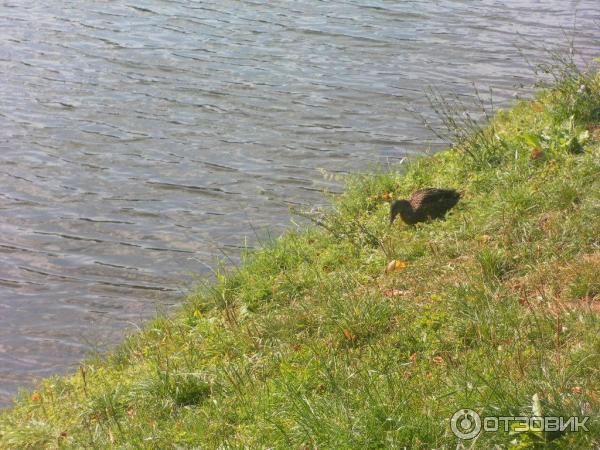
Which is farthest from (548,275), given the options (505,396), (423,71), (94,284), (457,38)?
(457,38)

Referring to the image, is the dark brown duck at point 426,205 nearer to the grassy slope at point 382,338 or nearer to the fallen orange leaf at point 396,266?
the grassy slope at point 382,338

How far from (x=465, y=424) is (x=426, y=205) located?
3664mm

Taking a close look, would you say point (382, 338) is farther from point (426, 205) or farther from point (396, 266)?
point (426, 205)

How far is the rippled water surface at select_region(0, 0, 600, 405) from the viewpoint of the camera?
8.32 m

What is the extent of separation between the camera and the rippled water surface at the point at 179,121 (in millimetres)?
8320

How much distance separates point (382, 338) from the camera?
5453 mm

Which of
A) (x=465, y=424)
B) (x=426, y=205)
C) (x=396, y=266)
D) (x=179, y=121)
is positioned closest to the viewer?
(x=465, y=424)

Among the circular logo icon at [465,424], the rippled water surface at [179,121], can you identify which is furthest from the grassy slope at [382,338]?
A: the rippled water surface at [179,121]

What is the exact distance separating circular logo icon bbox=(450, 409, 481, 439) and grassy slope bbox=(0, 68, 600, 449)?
0.05m

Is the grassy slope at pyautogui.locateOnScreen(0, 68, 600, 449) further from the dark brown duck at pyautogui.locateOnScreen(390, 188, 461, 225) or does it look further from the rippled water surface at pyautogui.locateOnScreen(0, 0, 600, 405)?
the rippled water surface at pyautogui.locateOnScreen(0, 0, 600, 405)

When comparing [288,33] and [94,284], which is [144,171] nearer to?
[94,284]

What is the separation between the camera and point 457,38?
15641mm

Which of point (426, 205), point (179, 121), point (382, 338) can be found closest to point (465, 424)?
point (382, 338)

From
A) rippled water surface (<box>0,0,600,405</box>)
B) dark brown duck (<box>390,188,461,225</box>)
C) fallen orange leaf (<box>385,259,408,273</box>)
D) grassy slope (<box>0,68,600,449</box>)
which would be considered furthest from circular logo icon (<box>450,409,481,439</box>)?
rippled water surface (<box>0,0,600,405</box>)
